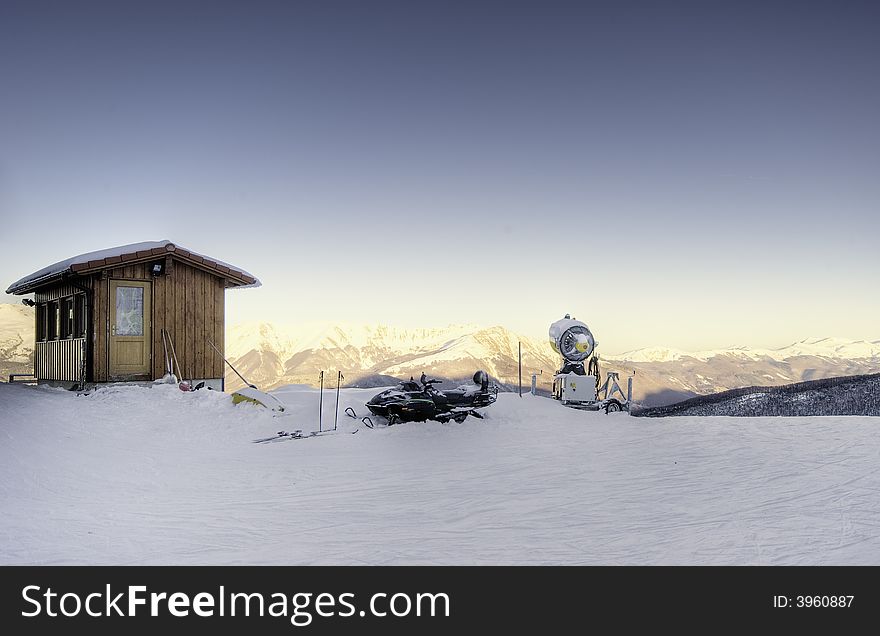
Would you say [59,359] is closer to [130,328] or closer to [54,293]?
[54,293]

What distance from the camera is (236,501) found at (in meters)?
7.23

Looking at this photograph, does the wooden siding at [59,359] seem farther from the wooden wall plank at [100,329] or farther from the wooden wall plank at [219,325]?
the wooden wall plank at [219,325]

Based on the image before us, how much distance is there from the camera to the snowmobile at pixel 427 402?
12.1 m

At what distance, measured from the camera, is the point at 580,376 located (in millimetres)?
14875

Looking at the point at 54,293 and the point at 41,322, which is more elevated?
the point at 54,293

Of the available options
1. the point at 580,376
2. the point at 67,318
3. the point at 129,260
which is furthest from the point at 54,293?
the point at 580,376

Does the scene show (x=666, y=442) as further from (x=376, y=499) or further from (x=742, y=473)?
(x=376, y=499)

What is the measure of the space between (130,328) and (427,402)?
720cm

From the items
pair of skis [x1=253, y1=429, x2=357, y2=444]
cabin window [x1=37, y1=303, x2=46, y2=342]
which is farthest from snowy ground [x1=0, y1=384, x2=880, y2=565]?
cabin window [x1=37, y1=303, x2=46, y2=342]

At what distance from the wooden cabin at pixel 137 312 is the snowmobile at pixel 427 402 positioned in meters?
5.61

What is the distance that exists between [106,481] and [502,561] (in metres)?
5.54

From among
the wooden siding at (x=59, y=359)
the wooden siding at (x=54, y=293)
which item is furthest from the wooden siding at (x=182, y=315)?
the wooden siding at (x=54, y=293)

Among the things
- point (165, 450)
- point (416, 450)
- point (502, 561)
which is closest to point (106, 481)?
point (165, 450)

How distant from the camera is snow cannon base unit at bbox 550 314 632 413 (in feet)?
48.4
